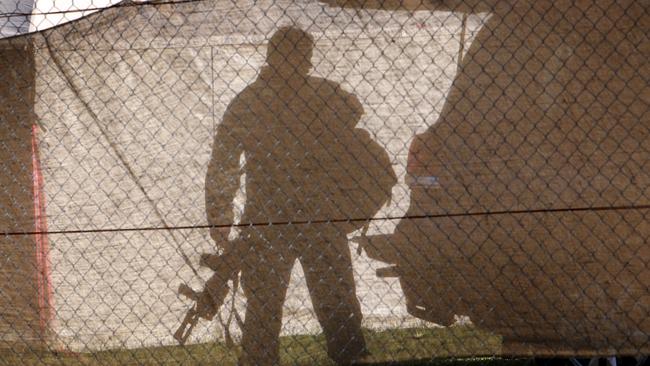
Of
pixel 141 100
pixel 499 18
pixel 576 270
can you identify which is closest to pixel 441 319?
pixel 576 270

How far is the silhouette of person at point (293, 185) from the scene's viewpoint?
4.42 metres

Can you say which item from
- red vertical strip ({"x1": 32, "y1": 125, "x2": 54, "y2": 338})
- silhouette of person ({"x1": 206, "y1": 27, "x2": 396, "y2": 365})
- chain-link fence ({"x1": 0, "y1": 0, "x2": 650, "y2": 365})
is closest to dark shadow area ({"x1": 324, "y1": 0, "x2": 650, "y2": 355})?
chain-link fence ({"x1": 0, "y1": 0, "x2": 650, "y2": 365})

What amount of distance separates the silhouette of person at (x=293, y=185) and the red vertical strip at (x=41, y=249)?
2.91 ft

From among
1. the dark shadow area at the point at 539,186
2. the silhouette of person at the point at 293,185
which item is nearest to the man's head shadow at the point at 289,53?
the silhouette of person at the point at 293,185

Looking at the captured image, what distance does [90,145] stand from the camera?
14.8ft

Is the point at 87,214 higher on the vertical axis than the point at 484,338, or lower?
higher

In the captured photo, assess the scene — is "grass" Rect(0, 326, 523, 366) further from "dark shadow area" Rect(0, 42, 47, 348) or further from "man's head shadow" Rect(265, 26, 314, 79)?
"man's head shadow" Rect(265, 26, 314, 79)

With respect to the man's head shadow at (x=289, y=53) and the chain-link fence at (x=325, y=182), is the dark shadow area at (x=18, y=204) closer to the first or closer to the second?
the chain-link fence at (x=325, y=182)

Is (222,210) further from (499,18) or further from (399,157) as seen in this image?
(499,18)

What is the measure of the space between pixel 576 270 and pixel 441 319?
0.70 metres

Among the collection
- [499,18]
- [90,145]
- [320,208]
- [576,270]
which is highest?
[499,18]

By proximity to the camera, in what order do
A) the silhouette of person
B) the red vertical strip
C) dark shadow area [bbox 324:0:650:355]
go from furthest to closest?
the red vertical strip, the silhouette of person, dark shadow area [bbox 324:0:650:355]

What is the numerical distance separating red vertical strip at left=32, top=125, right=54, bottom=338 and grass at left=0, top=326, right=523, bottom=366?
218 mm

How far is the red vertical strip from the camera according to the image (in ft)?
Answer: 15.0
